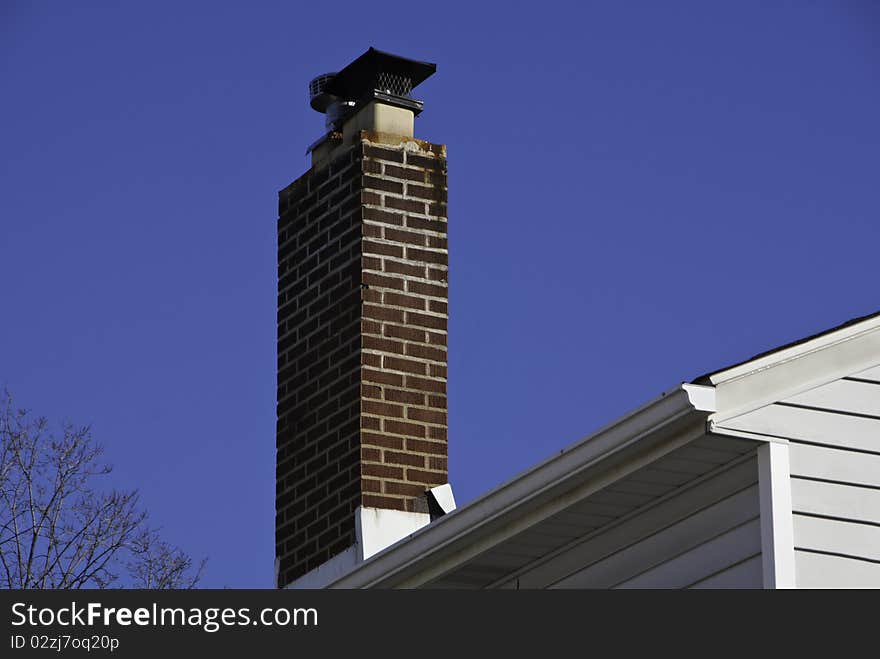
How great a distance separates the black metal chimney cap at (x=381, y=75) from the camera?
39.1 feet

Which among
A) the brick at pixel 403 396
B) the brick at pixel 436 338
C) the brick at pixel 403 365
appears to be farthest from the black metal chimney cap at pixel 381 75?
the brick at pixel 403 396

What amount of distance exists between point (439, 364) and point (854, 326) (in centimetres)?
401

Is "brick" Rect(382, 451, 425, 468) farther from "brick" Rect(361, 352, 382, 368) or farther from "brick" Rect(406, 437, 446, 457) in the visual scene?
"brick" Rect(361, 352, 382, 368)

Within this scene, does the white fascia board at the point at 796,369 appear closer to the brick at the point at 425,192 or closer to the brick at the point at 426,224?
the brick at the point at 426,224

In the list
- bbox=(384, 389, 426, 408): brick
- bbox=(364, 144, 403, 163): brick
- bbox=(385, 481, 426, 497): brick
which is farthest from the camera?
bbox=(364, 144, 403, 163): brick

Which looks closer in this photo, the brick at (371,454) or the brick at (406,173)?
the brick at (371,454)

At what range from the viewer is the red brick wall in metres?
10.8

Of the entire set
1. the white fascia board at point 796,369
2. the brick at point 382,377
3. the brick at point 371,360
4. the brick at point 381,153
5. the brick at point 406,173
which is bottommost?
the white fascia board at point 796,369

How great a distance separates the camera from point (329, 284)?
1142cm

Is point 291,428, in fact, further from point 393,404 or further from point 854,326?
point 854,326

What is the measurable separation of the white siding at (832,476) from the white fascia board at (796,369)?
41mm

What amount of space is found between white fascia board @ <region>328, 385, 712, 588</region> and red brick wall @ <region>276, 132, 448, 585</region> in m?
1.76

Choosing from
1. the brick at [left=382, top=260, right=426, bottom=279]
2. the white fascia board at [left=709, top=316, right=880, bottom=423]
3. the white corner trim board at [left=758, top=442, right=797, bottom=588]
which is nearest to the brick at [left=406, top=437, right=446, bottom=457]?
the brick at [left=382, top=260, right=426, bottom=279]

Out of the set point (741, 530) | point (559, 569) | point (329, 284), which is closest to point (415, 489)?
point (329, 284)
